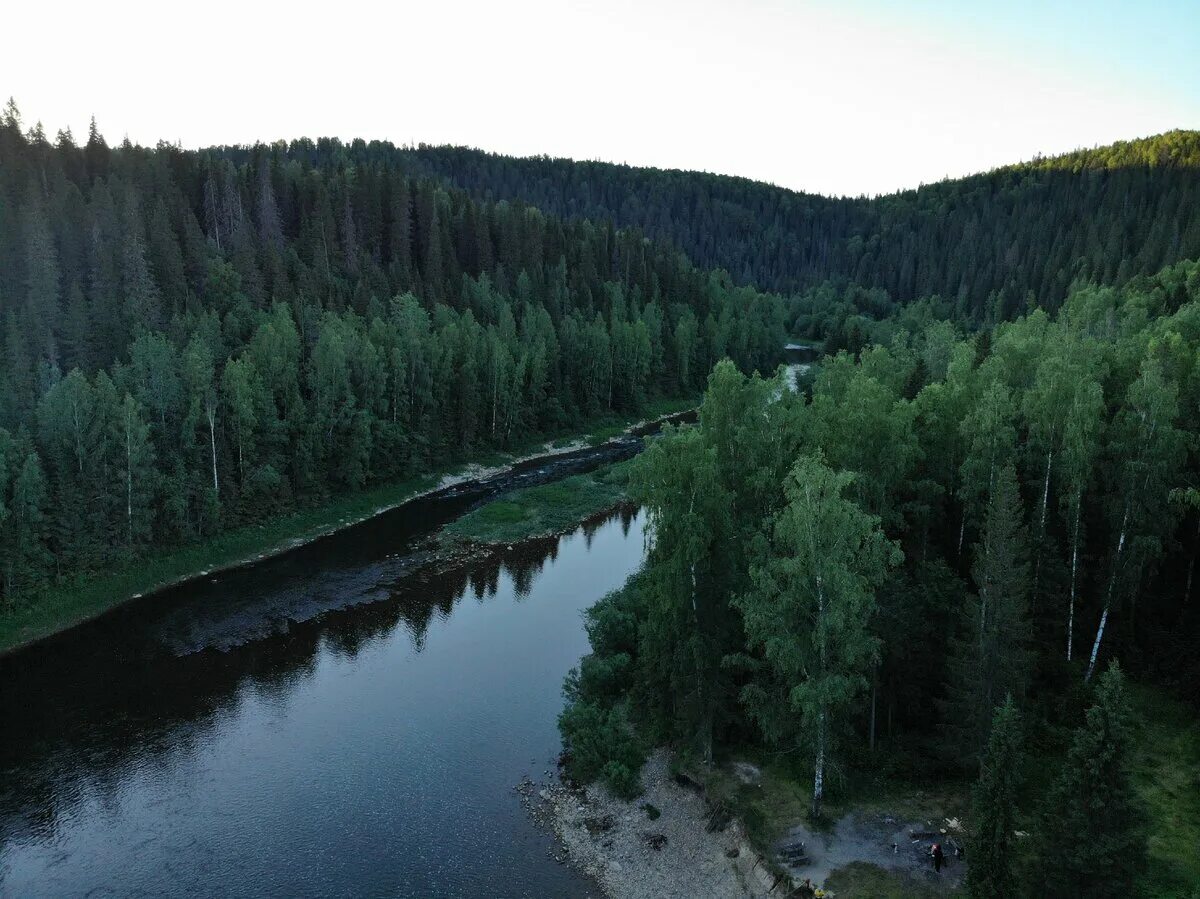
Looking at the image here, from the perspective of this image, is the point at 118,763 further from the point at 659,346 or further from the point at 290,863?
Result: the point at 659,346

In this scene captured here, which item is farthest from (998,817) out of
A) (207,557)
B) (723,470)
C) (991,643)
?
(207,557)

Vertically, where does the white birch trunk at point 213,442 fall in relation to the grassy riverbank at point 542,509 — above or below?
above

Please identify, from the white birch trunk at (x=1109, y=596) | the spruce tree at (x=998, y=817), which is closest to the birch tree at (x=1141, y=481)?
the white birch trunk at (x=1109, y=596)

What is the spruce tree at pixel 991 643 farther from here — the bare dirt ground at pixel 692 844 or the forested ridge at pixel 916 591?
the bare dirt ground at pixel 692 844

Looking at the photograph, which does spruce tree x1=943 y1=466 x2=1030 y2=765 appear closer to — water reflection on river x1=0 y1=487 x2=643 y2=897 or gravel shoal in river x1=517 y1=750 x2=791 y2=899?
gravel shoal in river x1=517 y1=750 x2=791 y2=899

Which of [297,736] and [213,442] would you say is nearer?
[297,736]

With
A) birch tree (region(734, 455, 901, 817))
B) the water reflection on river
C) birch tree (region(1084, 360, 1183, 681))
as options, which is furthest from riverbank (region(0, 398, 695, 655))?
birch tree (region(1084, 360, 1183, 681))

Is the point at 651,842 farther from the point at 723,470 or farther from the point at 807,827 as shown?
the point at 723,470
